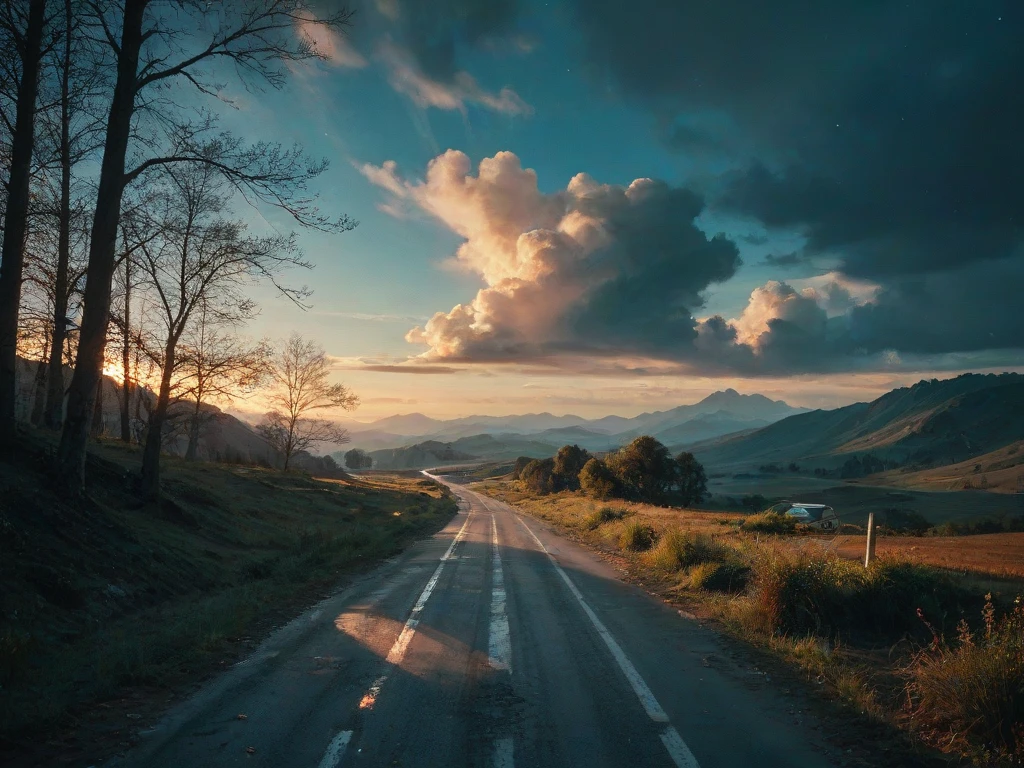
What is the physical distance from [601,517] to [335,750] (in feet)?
81.5

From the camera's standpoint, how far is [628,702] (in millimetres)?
6207

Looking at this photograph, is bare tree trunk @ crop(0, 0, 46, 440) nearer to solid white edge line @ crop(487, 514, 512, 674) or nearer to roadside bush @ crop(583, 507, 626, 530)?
solid white edge line @ crop(487, 514, 512, 674)

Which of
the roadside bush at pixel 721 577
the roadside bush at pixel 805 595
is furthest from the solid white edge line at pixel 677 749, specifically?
the roadside bush at pixel 721 577

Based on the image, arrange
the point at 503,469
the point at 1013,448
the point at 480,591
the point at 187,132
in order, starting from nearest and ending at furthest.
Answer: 1. the point at 187,132
2. the point at 480,591
3. the point at 1013,448
4. the point at 503,469

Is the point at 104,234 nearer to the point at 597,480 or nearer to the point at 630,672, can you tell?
the point at 630,672

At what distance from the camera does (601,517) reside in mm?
28891

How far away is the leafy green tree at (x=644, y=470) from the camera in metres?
59.9

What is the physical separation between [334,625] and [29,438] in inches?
341

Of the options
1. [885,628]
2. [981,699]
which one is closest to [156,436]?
[885,628]

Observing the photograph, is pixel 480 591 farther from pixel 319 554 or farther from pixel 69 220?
pixel 69 220

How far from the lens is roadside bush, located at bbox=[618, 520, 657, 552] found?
64.5 ft

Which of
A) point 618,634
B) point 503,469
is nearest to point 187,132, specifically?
point 618,634

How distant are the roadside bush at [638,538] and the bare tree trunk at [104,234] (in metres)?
15.1

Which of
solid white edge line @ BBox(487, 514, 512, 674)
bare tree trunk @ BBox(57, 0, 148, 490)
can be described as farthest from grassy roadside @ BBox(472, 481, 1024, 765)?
bare tree trunk @ BBox(57, 0, 148, 490)
